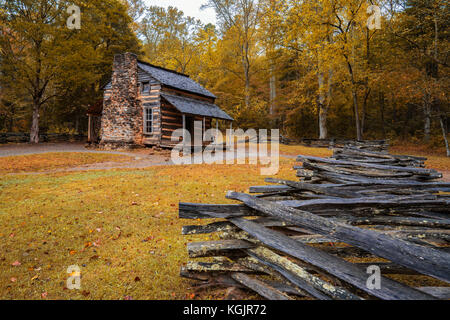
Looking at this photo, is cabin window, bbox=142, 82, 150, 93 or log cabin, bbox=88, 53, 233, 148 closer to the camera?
log cabin, bbox=88, 53, 233, 148

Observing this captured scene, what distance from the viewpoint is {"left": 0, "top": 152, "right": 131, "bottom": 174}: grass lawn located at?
10539 millimetres

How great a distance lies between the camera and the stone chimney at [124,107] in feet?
58.3

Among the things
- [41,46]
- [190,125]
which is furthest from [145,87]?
[41,46]

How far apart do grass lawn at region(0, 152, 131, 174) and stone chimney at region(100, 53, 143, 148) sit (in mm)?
3606

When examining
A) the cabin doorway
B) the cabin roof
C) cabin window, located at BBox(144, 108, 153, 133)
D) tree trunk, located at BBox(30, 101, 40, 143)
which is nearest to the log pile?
the cabin roof

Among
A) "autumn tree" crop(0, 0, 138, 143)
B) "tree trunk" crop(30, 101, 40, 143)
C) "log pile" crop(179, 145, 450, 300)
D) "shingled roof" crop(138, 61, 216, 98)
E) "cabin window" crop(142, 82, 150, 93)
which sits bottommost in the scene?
"log pile" crop(179, 145, 450, 300)

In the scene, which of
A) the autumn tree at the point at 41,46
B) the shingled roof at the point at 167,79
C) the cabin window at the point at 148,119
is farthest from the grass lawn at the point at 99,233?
the autumn tree at the point at 41,46

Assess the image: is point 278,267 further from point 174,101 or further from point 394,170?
point 174,101

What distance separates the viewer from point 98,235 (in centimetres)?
425

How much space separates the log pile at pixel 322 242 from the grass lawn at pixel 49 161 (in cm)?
1117

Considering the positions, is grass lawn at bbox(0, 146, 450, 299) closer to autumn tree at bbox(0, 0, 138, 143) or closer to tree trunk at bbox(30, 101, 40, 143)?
autumn tree at bbox(0, 0, 138, 143)

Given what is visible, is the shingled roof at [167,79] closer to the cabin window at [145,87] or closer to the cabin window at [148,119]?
the cabin window at [145,87]

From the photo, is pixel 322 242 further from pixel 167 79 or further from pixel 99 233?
pixel 167 79
